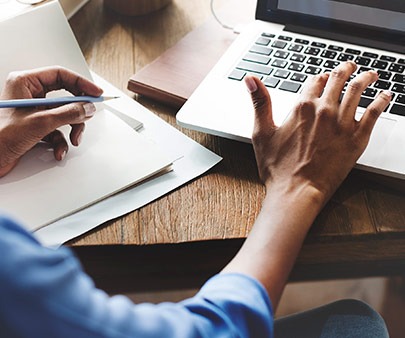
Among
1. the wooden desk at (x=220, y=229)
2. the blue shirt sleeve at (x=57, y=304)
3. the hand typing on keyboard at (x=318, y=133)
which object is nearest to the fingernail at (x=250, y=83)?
the hand typing on keyboard at (x=318, y=133)

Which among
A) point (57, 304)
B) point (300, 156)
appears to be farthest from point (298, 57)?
point (57, 304)

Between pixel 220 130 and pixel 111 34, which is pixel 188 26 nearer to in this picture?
pixel 111 34

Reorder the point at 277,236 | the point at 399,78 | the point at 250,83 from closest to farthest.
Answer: the point at 277,236 → the point at 250,83 → the point at 399,78

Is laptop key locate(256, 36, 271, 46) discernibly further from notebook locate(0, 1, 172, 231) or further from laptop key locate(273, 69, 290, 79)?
notebook locate(0, 1, 172, 231)

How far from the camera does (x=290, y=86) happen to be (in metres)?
0.85

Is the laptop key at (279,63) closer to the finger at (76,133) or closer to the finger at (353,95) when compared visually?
the finger at (353,95)

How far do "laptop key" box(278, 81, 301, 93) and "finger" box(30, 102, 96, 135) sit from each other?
0.26 meters

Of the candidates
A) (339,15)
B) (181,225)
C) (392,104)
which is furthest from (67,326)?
(339,15)

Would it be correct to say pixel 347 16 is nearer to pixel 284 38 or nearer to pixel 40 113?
pixel 284 38

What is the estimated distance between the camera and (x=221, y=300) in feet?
1.74

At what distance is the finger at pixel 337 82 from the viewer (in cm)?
75

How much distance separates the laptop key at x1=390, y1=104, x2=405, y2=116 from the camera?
0.80 m

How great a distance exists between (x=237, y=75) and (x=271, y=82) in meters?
A: 0.05

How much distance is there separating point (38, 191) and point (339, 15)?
19.2 inches
